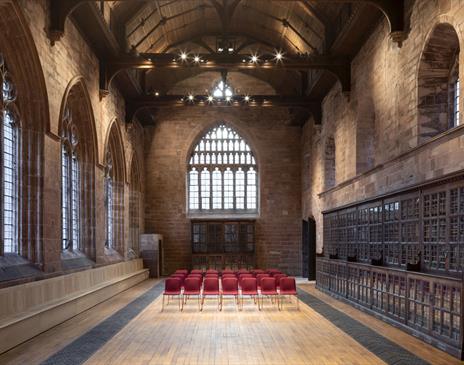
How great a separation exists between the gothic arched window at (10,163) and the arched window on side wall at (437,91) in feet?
26.5

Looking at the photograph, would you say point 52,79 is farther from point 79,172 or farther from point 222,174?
point 222,174

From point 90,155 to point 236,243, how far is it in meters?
10.8

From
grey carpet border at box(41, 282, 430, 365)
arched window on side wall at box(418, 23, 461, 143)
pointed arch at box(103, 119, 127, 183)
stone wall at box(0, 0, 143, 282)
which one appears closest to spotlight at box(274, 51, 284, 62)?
stone wall at box(0, 0, 143, 282)

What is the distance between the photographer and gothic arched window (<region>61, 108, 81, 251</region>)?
47.2 ft

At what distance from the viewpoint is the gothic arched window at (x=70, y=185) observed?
47.2 feet

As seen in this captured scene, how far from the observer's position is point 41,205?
11.3m

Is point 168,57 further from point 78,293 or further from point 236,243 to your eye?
point 236,243

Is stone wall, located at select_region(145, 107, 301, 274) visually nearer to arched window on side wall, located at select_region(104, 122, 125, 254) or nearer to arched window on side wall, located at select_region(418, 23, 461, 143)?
arched window on side wall, located at select_region(104, 122, 125, 254)

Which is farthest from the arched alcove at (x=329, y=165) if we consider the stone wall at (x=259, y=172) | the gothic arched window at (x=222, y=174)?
the gothic arched window at (x=222, y=174)

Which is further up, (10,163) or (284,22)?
A: (284,22)

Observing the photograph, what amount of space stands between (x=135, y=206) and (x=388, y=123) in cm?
1333

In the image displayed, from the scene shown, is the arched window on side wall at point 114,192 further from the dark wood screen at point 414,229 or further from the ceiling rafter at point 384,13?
the dark wood screen at point 414,229

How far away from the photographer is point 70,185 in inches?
580

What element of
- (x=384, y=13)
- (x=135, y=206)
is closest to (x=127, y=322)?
(x=384, y=13)
